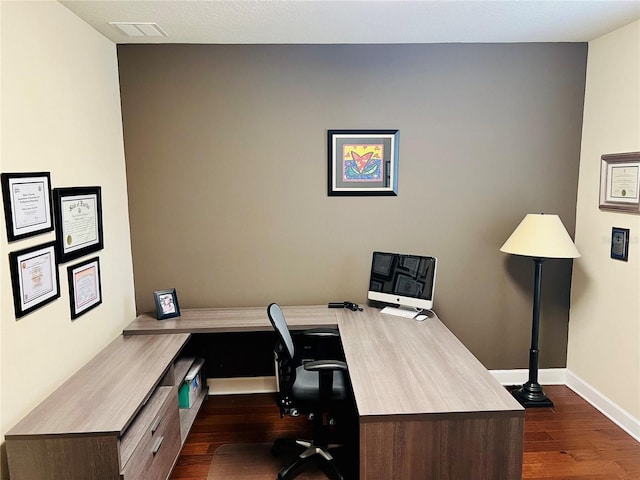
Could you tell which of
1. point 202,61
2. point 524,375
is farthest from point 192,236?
point 524,375

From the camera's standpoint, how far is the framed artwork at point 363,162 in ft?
11.0

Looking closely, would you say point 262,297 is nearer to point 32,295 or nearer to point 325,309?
point 325,309

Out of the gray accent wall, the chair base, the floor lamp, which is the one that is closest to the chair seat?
the chair base

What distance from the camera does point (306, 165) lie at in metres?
3.37

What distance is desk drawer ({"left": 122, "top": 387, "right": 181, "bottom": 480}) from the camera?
2045 mm

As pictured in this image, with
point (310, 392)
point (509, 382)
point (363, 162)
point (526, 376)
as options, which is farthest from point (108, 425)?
point (526, 376)

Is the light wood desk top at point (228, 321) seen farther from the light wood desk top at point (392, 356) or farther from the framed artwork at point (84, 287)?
the framed artwork at point (84, 287)

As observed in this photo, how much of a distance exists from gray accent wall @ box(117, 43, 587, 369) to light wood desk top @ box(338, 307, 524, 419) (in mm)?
621

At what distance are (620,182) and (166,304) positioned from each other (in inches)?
122

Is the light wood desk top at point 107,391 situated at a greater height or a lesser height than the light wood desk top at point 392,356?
lesser

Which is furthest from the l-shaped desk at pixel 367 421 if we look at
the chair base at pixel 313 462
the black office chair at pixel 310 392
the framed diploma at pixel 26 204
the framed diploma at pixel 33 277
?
the framed diploma at pixel 26 204

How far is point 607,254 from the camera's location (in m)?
3.17

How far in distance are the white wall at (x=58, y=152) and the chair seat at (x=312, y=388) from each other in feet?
3.90

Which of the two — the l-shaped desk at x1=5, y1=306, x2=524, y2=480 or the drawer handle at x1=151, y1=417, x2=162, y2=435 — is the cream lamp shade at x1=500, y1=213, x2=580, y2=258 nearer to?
the l-shaped desk at x1=5, y1=306, x2=524, y2=480
